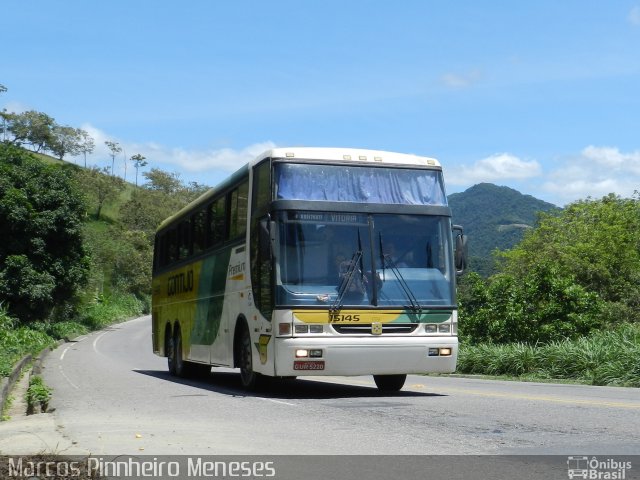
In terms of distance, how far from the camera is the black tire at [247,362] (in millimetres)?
14758

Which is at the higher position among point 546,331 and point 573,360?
point 546,331

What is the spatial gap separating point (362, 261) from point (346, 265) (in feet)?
0.83

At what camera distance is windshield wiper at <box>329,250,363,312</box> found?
13266 mm

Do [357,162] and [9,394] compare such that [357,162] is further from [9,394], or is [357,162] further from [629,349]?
[9,394]

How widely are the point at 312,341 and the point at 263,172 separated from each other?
284cm

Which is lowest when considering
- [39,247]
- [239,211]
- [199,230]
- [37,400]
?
[37,400]

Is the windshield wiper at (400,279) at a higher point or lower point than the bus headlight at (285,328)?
higher

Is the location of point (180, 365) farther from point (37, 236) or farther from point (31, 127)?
point (31, 127)

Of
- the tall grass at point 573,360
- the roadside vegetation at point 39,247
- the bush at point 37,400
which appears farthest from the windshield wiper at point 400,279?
the roadside vegetation at point 39,247

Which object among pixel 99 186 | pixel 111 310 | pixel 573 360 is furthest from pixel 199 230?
pixel 99 186

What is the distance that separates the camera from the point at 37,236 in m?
46.3

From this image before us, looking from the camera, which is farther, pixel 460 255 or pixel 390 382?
pixel 390 382

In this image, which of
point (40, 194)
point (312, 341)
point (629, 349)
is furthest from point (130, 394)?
point (40, 194)

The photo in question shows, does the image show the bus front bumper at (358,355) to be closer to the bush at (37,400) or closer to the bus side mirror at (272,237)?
Answer: the bus side mirror at (272,237)
